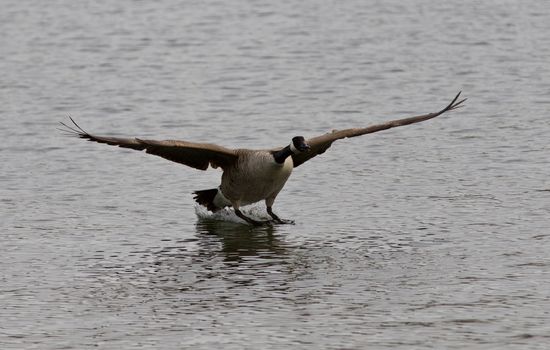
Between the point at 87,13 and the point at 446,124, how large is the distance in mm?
13784

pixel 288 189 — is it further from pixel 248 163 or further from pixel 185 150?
pixel 185 150

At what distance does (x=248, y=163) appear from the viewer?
13211mm

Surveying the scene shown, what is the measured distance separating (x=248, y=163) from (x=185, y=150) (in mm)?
680

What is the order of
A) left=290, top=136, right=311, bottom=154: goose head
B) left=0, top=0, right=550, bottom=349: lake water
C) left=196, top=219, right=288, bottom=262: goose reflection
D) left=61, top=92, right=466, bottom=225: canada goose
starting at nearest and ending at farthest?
left=0, top=0, right=550, bottom=349: lake water, left=196, top=219, right=288, bottom=262: goose reflection, left=290, top=136, right=311, bottom=154: goose head, left=61, top=92, right=466, bottom=225: canada goose

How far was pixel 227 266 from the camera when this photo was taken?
11.2m

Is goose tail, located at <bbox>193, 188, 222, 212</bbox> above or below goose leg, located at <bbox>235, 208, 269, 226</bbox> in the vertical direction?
above

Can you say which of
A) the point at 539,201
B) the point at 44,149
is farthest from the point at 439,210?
the point at 44,149

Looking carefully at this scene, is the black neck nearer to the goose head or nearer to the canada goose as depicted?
the canada goose

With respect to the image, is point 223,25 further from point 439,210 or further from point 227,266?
point 227,266

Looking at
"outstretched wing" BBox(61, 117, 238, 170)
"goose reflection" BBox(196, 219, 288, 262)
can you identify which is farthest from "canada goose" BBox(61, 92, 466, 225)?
"goose reflection" BBox(196, 219, 288, 262)

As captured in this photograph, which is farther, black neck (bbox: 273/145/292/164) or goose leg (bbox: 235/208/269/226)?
goose leg (bbox: 235/208/269/226)

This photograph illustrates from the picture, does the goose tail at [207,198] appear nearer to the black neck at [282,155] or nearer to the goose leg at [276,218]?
the goose leg at [276,218]

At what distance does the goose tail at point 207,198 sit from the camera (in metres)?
13.6

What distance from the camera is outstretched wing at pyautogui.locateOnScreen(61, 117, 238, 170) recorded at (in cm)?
1223
